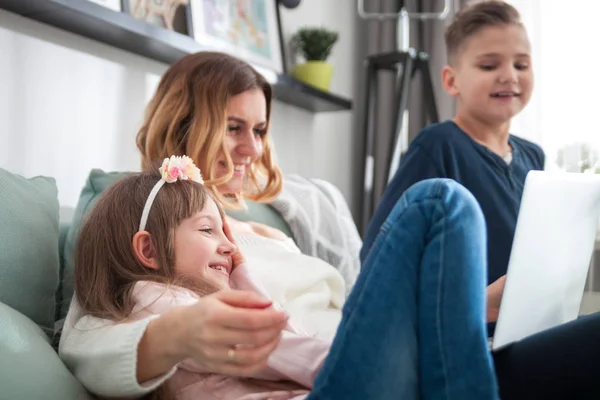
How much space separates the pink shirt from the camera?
1.00m

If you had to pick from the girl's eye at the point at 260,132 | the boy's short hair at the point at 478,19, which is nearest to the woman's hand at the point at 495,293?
the girl's eye at the point at 260,132

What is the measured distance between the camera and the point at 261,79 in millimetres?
1734

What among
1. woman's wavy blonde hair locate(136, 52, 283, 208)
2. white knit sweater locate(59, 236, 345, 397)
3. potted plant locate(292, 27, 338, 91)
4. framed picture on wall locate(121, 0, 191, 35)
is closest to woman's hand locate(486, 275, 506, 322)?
white knit sweater locate(59, 236, 345, 397)

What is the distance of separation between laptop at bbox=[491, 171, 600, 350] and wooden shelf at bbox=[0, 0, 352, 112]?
1207 mm

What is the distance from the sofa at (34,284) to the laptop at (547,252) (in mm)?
594

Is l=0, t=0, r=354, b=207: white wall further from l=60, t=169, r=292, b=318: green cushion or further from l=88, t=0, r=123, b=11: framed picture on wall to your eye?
l=60, t=169, r=292, b=318: green cushion

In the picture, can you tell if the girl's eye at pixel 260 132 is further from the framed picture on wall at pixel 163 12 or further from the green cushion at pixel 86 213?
the framed picture on wall at pixel 163 12

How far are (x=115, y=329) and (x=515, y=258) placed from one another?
20.5 inches

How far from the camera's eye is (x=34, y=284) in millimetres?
1252

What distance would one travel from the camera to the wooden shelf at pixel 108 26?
5.70ft

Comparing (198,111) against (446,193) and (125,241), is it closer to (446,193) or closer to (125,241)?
(125,241)

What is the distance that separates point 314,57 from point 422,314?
221 cm

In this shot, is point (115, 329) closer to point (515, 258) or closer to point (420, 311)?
point (420, 311)

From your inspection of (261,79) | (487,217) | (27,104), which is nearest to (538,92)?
(487,217)
